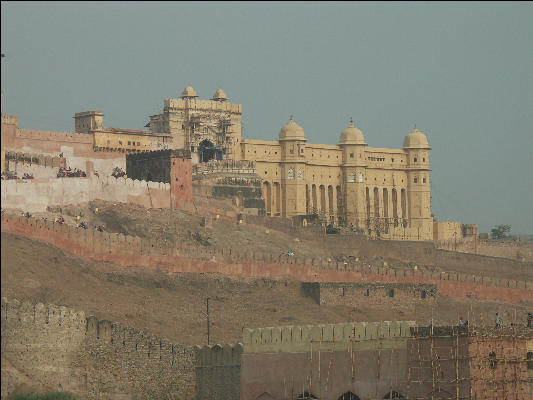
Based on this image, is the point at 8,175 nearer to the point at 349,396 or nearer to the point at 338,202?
the point at 349,396

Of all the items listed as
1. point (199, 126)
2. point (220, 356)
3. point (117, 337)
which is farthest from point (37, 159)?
point (220, 356)

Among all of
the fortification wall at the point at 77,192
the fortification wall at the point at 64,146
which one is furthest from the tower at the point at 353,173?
the fortification wall at the point at 77,192

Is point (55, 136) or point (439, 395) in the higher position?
point (55, 136)

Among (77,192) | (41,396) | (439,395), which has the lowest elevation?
(439,395)

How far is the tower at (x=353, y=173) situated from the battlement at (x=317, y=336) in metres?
54.5

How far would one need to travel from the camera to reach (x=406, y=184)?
109 m

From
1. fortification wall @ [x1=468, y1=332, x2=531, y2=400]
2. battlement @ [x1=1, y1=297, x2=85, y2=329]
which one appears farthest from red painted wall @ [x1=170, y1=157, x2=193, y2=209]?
fortification wall @ [x1=468, y1=332, x2=531, y2=400]

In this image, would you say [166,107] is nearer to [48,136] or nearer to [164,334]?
[48,136]

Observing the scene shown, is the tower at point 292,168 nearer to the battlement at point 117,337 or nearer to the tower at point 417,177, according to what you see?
the tower at point 417,177

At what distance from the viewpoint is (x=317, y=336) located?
48625 mm

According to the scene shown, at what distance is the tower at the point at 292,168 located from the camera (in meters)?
98.8

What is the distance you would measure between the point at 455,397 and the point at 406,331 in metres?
4.04

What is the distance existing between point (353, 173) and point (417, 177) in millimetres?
7082

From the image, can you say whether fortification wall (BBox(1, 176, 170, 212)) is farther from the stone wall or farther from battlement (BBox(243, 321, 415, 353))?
battlement (BBox(243, 321, 415, 353))
